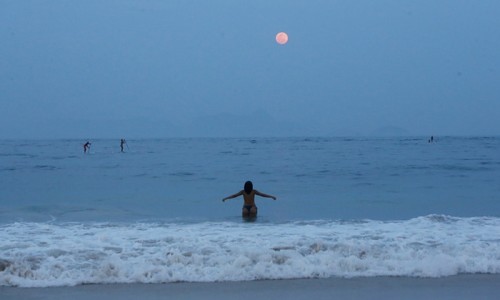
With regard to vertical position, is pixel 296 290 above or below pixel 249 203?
below

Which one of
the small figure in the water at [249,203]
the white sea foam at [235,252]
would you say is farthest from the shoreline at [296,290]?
the small figure in the water at [249,203]

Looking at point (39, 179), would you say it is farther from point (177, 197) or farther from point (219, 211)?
point (219, 211)

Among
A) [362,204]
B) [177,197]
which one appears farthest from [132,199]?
[362,204]

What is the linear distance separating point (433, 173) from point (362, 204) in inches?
470

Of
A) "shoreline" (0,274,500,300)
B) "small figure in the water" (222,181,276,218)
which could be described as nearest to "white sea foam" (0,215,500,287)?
"shoreline" (0,274,500,300)

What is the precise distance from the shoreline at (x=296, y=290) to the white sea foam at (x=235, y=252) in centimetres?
23

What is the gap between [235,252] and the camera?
342 inches

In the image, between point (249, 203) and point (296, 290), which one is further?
point (249, 203)

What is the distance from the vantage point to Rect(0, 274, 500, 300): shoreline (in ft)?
22.0

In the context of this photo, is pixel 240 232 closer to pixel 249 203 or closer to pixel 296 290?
pixel 249 203

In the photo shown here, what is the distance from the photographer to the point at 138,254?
8.70 m

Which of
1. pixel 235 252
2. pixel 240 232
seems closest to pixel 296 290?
pixel 235 252

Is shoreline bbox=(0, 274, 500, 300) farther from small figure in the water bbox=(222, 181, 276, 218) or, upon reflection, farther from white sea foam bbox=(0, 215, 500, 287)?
small figure in the water bbox=(222, 181, 276, 218)

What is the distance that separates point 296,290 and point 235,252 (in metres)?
1.88
